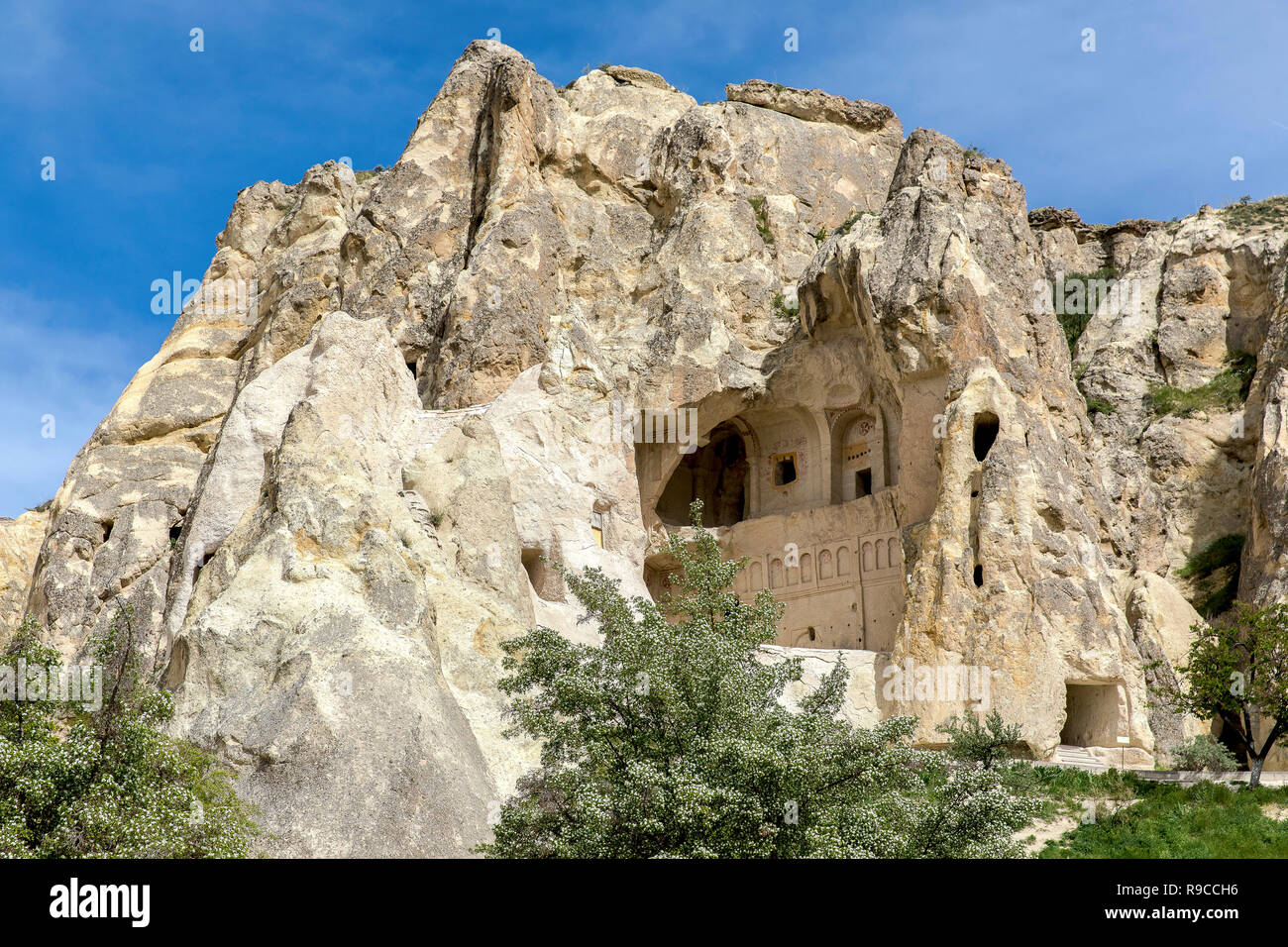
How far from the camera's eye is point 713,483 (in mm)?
37969

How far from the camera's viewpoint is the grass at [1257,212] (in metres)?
46.3

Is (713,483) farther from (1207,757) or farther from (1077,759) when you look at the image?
(1207,757)

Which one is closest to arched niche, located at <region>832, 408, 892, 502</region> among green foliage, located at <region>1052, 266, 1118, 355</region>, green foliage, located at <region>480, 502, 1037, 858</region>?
green foliage, located at <region>1052, 266, 1118, 355</region>

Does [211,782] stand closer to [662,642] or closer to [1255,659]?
[662,642]

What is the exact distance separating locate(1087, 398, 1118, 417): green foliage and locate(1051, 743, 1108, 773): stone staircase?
1654 centimetres

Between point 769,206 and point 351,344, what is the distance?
1538 centimetres

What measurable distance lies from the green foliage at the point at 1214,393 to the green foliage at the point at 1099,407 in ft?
3.93

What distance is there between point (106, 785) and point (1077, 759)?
60.9ft

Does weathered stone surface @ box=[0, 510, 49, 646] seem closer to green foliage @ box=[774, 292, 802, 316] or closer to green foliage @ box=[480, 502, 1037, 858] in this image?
green foliage @ box=[774, 292, 802, 316]

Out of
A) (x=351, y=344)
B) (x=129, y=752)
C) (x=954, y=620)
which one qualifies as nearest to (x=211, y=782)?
(x=129, y=752)

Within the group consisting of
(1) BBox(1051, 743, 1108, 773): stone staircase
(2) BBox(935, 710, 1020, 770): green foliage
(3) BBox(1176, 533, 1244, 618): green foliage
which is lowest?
(1) BBox(1051, 743, 1108, 773): stone staircase

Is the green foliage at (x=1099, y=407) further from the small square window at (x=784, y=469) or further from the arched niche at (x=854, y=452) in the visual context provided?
the small square window at (x=784, y=469)

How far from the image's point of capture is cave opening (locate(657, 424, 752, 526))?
122ft

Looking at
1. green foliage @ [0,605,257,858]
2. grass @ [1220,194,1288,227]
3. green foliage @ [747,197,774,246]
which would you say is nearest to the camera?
green foliage @ [0,605,257,858]
